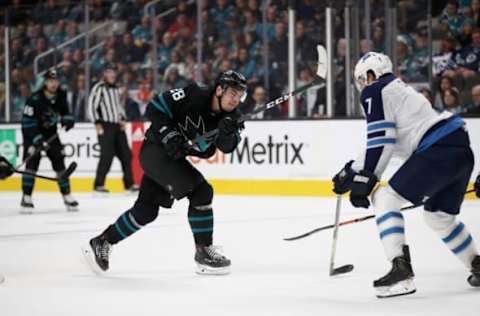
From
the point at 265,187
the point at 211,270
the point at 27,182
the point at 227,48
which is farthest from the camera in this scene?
the point at 227,48

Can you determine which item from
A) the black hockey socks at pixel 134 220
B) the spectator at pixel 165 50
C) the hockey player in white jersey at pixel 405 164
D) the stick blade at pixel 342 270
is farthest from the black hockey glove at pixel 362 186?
the spectator at pixel 165 50

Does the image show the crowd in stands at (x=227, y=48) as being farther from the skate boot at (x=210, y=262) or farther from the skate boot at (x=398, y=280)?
the skate boot at (x=398, y=280)

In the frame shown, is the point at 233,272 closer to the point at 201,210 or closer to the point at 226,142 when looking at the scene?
the point at 201,210

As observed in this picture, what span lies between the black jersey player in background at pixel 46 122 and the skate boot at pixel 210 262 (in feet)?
Result: 13.0

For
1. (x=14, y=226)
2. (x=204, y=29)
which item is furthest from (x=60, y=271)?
(x=204, y=29)

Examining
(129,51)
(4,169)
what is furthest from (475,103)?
(4,169)

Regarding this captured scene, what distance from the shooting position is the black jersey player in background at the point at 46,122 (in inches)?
337

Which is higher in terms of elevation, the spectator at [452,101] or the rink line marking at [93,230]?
the spectator at [452,101]

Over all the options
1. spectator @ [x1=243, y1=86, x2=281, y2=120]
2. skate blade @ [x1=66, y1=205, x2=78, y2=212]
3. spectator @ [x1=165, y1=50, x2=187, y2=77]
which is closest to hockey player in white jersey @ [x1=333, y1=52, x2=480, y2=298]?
skate blade @ [x1=66, y1=205, x2=78, y2=212]

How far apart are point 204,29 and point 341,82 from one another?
1.88 metres

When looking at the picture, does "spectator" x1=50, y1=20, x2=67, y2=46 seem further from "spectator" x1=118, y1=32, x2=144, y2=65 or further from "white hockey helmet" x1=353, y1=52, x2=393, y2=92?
"white hockey helmet" x1=353, y1=52, x2=393, y2=92

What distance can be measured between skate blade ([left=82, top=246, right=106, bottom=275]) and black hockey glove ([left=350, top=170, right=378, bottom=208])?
1517 mm

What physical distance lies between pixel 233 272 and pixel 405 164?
1293 mm

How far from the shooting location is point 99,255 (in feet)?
16.1
